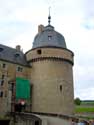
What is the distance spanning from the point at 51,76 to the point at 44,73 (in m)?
1.26

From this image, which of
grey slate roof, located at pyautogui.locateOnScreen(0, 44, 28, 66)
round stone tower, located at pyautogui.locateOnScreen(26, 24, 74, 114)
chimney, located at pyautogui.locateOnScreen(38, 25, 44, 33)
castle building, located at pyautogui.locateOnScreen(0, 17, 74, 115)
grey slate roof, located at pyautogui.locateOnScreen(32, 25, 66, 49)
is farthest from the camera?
chimney, located at pyautogui.locateOnScreen(38, 25, 44, 33)

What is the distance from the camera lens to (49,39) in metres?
42.9

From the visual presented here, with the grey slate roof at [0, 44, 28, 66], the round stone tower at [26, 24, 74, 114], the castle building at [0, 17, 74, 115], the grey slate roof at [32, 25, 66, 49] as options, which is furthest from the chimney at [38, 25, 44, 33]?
the grey slate roof at [0, 44, 28, 66]

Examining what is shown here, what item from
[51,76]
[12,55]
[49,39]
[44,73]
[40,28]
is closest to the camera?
[51,76]

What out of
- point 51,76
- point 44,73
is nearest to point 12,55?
point 44,73

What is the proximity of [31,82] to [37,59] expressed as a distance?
3976mm

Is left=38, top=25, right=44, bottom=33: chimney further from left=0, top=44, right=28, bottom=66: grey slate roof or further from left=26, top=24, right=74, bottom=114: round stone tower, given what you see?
left=0, top=44, right=28, bottom=66: grey slate roof

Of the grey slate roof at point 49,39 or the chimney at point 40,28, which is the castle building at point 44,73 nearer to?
the grey slate roof at point 49,39

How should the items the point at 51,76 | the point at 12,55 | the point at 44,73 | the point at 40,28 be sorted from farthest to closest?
the point at 40,28, the point at 12,55, the point at 44,73, the point at 51,76

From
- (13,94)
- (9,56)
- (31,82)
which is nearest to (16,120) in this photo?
(13,94)

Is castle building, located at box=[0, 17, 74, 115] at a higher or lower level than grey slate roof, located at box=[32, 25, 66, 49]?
lower

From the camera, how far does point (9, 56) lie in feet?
135

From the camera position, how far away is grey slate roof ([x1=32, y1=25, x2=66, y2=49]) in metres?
42.3

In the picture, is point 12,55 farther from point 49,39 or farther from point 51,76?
point 51,76
